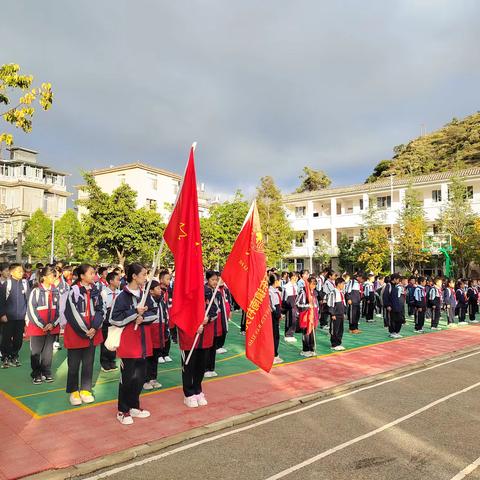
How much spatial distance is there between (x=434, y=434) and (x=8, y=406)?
5.72 m

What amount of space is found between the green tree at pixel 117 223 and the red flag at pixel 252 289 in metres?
23.1

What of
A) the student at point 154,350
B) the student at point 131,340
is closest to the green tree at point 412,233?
the student at point 154,350

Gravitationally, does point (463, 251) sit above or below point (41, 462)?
above

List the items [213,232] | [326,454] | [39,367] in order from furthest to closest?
[213,232] < [39,367] < [326,454]

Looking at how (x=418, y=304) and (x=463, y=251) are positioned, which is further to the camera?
(x=463, y=251)

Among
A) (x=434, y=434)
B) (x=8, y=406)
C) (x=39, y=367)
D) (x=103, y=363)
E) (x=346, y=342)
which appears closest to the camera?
(x=434, y=434)

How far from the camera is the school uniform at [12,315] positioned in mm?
8656

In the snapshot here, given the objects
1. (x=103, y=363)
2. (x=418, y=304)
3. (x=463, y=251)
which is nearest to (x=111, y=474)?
(x=103, y=363)

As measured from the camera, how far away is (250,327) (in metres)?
6.54

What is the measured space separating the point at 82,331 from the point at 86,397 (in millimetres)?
1027

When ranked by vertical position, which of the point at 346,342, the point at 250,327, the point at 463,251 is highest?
the point at 463,251

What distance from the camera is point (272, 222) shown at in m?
35.5

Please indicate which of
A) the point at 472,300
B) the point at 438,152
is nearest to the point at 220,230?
the point at 472,300

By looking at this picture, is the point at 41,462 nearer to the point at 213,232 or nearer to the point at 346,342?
the point at 346,342
